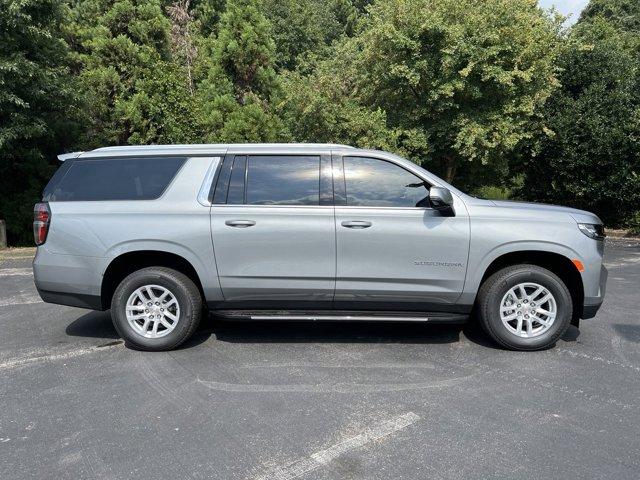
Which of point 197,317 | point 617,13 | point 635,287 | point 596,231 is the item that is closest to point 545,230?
point 596,231

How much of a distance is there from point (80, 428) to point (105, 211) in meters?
2.04

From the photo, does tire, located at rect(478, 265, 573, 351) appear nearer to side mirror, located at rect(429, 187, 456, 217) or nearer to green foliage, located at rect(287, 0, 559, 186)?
side mirror, located at rect(429, 187, 456, 217)

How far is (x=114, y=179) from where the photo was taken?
15.9 feet

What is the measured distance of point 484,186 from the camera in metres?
16.4

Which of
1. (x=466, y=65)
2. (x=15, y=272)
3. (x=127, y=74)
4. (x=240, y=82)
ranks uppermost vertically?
(x=127, y=74)

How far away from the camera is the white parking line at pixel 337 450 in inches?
114

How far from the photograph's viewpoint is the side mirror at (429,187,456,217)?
4395mm

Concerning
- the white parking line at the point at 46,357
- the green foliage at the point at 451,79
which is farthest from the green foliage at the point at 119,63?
the white parking line at the point at 46,357

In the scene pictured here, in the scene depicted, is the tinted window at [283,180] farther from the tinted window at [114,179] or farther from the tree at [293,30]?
the tree at [293,30]

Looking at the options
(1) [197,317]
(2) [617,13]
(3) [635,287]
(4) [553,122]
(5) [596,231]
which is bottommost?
(3) [635,287]

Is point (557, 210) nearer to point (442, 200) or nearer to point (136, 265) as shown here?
point (442, 200)

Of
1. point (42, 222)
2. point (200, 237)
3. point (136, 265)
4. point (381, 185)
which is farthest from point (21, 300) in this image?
point (381, 185)

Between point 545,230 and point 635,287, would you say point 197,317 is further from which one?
point 635,287

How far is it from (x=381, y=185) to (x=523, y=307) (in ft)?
5.56
